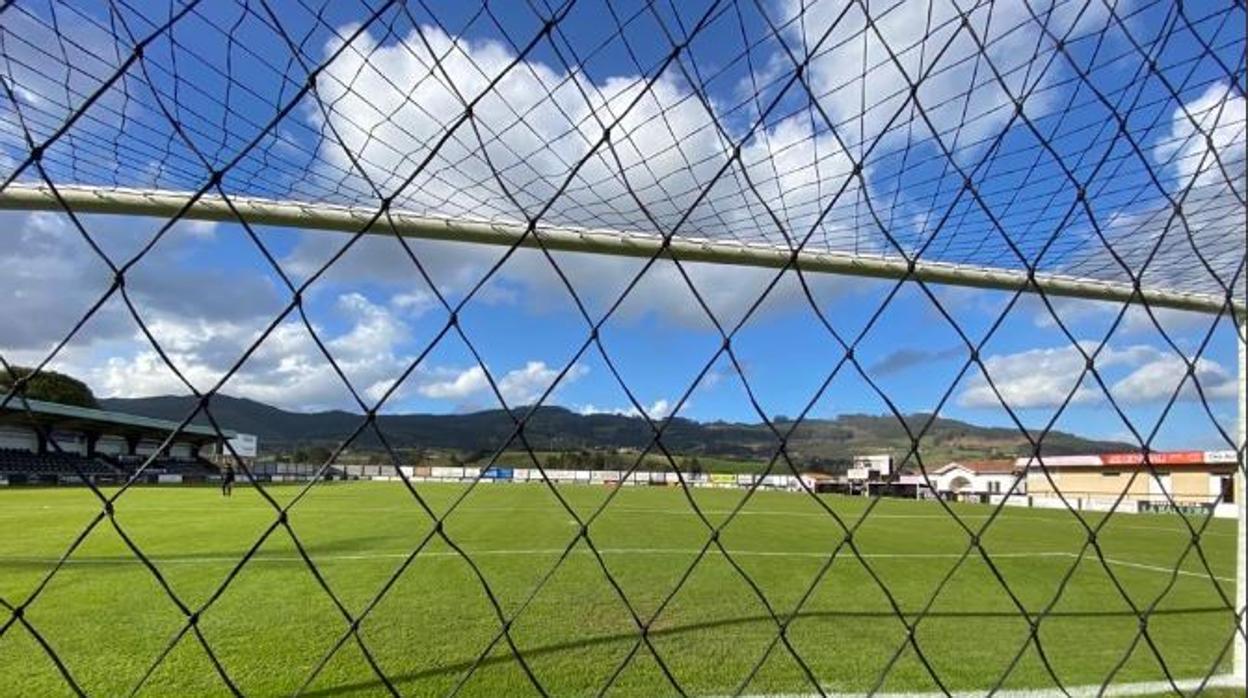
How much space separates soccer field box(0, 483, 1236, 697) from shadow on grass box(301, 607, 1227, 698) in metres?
0.02

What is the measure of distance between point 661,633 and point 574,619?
586 millimetres

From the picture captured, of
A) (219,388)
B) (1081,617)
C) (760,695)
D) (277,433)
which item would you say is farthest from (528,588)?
(277,433)

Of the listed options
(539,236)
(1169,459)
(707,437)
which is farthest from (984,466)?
(539,236)

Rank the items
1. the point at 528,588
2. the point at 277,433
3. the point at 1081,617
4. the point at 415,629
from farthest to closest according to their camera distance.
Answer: the point at 277,433 → the point at 528,588 → the point at 1081,617 → the point at 415,629

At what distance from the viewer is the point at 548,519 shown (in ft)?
45.2

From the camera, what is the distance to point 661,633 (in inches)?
186

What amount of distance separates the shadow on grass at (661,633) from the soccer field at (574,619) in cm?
2

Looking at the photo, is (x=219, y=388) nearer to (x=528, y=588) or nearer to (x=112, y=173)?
(x=112, y=173)

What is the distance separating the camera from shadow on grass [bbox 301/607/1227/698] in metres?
3.61

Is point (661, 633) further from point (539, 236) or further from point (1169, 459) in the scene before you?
point (1169, 459)

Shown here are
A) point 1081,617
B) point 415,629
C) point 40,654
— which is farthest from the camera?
point 1081,617

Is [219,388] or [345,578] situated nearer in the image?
[219,388]

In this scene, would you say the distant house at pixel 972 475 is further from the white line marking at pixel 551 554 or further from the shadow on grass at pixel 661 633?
the shadow on grass at pixel 661 633

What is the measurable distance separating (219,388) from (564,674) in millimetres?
2876
